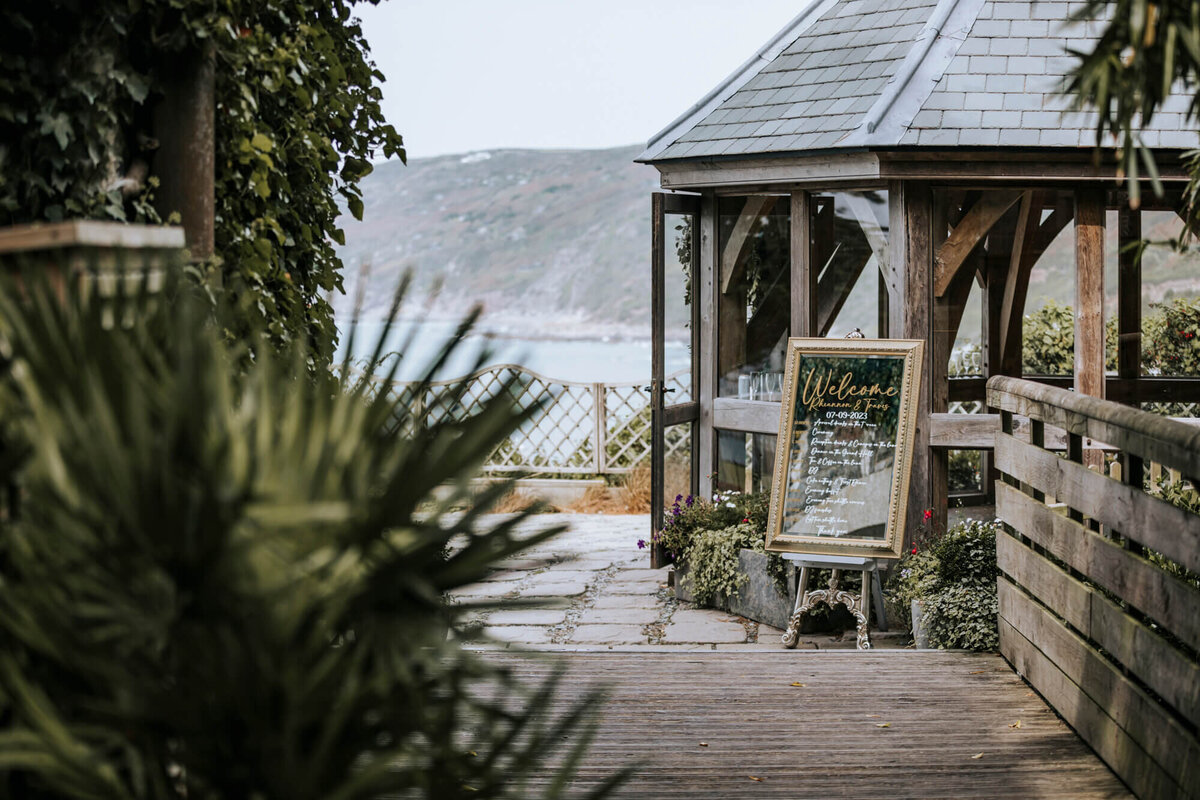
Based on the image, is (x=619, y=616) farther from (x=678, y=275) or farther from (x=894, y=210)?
(x=894, y=210)

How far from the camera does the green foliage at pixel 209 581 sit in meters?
1.25

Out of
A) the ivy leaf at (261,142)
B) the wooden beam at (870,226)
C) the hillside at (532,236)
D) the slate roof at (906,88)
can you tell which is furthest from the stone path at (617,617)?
the hillside at (532,236)

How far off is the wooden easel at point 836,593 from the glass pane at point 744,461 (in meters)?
1.06

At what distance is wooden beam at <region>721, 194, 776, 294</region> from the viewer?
6.55 m

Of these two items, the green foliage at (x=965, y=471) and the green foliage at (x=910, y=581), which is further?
the green foliage at (x=965, y=471)

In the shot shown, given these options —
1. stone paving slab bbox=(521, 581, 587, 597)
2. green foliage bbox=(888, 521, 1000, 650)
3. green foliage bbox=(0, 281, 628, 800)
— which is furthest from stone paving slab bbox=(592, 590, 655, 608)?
green foliage bbox=(0, 281, 628, 800)

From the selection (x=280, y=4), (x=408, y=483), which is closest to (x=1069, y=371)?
(x=280, y=4)

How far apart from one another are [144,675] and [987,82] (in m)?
5.54

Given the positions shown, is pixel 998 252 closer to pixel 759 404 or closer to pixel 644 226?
pixel 759 404

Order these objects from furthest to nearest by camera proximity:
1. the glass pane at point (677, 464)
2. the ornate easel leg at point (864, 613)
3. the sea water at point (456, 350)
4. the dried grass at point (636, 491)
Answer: the dried grass at point (636, 491) < the glass pane at point (677, 464) < the ornate easel leg at point (864, 613) < the sea water at point (456, 350)

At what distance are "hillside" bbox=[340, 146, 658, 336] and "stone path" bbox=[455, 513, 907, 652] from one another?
3461 cm

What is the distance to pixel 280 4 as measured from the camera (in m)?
2.74

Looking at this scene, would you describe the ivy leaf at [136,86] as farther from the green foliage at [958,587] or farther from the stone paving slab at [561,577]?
the stone paving slab at [561,577]

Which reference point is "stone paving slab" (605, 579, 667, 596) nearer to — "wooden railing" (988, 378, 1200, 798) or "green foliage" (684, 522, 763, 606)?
"green foliage" (684, 522, 763, 606)
